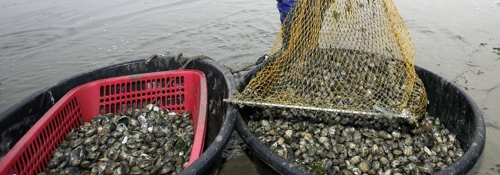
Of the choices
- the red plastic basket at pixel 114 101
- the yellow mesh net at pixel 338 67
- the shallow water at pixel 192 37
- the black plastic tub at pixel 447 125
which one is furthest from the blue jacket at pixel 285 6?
the shallow water at pixel 192 37

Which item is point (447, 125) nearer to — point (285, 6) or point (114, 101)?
point (285, 6)

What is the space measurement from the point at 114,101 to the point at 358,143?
2.34m

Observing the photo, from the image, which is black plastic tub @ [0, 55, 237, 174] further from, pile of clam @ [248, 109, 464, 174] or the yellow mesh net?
pile of clam @ [248, 109, 464, 174]

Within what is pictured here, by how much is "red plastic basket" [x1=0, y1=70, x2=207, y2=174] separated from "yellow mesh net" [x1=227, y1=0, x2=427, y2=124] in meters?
0.63

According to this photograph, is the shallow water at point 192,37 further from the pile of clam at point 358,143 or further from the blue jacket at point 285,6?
the blue jacket at point 285,6

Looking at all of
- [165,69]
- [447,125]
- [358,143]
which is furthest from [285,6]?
[447,125]

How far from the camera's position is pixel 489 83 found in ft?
14.4

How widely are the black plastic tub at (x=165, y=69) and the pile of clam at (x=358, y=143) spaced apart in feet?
1.38

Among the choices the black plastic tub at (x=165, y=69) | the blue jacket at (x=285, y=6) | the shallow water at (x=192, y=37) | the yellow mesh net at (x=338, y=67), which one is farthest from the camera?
the shallow water at (x=192, y=37)

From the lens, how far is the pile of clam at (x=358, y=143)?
8.84ft

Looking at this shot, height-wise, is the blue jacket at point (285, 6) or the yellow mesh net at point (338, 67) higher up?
the blue jacket at point (285, 6)

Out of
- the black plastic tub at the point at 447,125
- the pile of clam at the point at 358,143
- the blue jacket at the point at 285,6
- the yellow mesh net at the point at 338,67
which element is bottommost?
the pile of clam at the point at 358,143

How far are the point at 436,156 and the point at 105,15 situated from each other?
733 cm

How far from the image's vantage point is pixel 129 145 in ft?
9.63
